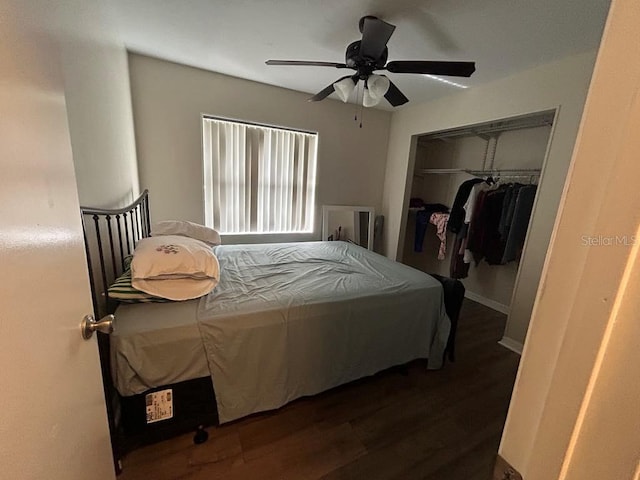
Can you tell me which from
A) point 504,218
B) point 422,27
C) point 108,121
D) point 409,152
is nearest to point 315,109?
point 409,152

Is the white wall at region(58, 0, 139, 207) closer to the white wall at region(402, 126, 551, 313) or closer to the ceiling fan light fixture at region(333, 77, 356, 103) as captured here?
the ceiling fan light fixture at region(333, 77, 356, 103)

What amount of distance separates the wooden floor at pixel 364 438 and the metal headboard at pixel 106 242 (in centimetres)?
84

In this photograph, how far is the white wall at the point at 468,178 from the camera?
2.92m

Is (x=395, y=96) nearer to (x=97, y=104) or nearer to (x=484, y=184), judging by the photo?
(x=484, y=184)

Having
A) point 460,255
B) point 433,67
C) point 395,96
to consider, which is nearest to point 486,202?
point 460,255

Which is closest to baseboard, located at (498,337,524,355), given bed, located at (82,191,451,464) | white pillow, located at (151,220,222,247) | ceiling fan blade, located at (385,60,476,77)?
bed, located at (82,191,451,464)

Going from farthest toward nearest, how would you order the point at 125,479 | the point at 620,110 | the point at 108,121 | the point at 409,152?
the point at 409,152, the point at 108,121, the point at 125,479, the point at 620,110

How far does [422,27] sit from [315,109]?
1701 mm

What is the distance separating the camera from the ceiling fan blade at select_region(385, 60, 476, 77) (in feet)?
5.42

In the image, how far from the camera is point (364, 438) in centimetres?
150

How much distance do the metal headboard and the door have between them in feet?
1.11

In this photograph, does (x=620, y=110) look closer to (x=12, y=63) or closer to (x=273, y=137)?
(x=12, y=63)

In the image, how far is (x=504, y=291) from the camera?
126 inches

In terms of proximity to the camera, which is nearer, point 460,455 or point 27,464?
point 27,464
